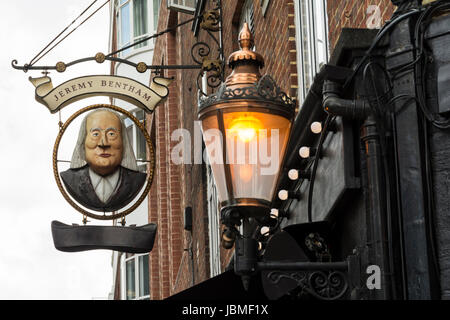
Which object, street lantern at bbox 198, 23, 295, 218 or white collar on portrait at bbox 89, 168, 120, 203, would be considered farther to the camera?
white collar on portrait at bbox 89, 168, 120, 203

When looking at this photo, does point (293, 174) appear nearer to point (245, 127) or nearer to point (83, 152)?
point (245, 127)

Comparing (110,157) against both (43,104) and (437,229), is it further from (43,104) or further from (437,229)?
(437,229)

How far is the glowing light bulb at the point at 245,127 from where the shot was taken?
587 cm

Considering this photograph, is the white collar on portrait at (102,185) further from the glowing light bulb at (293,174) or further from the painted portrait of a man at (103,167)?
the glowing light bulb at (293,174)

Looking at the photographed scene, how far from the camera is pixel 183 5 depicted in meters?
17.7

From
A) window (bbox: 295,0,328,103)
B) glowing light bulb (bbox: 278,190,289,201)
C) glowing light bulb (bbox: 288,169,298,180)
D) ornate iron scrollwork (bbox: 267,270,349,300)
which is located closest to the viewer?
ornate iron scrollwork (bbox: 267,270,349,300)

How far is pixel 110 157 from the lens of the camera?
423 inches

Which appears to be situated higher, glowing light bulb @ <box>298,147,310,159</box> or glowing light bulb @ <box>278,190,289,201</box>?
glowing light bulb @ <box>298,147,310,159</box>

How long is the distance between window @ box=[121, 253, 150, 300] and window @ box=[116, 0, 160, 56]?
553 cm

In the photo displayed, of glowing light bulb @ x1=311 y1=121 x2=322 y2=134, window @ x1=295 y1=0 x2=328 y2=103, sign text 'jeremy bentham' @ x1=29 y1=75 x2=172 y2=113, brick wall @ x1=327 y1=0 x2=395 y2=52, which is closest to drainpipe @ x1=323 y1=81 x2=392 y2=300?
brick wall @ x1=327 y1=0 x2=395 y2=52

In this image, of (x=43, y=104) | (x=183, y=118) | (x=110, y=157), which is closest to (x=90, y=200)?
(x=110, y=157)

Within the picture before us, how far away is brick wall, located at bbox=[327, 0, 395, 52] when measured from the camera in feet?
21.6

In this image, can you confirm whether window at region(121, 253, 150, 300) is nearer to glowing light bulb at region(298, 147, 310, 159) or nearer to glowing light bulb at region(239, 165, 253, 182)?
glowing light bulb at region(298, 147, 310, 159)

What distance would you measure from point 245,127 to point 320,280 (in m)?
1.00
